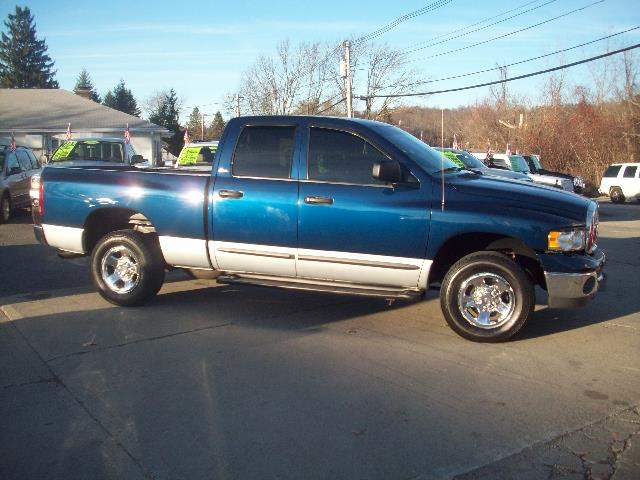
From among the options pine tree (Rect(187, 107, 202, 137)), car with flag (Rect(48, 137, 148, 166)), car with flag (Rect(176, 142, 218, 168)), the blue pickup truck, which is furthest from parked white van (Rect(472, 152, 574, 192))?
pine tree (Rect(187, 107, 202, 137))

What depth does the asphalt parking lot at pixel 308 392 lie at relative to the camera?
3.41 metres

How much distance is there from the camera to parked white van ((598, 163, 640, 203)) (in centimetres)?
2548

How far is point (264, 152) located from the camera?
6.08 metres

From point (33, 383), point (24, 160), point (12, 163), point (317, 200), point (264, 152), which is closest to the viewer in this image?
point (33, 383)

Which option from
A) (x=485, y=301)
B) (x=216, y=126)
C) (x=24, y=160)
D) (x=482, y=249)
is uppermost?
(x=216, y=126)

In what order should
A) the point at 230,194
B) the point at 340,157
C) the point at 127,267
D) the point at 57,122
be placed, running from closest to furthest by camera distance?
the point at 340,157 → the point at 230,194 → the point at 127,267 → the point at 57,122

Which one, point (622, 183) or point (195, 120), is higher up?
point (195, 120)

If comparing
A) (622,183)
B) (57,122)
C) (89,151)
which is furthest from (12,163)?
(622,183)

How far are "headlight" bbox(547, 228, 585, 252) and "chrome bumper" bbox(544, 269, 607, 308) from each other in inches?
8.9

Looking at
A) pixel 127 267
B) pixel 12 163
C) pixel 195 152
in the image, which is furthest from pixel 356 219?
pixel 12 163

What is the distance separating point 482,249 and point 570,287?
34.6 inches

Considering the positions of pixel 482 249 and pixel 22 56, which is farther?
pixel 22 56

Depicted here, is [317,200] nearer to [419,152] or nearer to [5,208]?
[419,152]

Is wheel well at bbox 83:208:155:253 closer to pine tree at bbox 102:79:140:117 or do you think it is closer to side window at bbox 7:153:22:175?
side window at bbox 7:153:22:175
